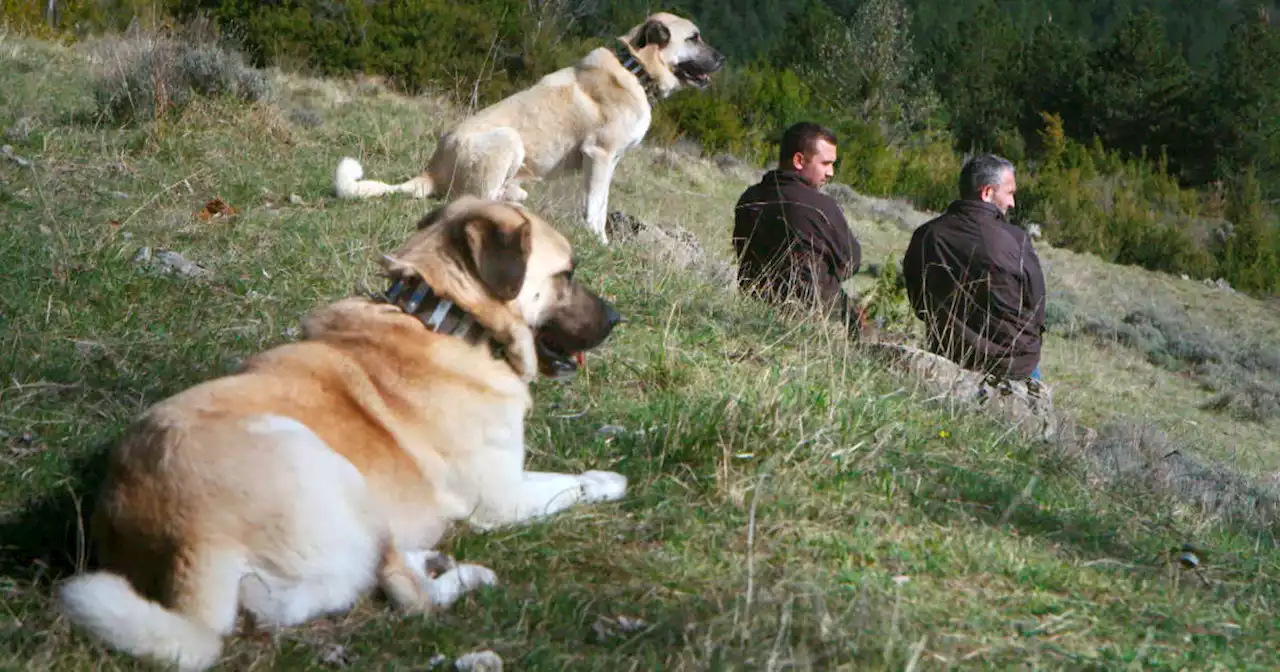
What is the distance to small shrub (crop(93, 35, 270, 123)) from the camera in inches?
406

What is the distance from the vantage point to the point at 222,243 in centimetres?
→ 742

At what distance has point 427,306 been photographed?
4.11 meters

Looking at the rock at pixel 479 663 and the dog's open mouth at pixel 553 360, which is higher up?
the dog's open mouth at pixel 553 360

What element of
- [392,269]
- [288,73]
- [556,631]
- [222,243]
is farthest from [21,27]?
[556,631]

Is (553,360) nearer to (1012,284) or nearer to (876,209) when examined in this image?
(1012,284)

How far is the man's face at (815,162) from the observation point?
926 centimetres

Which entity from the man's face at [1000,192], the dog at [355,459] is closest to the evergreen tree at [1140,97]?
the man's face at [1000,192]

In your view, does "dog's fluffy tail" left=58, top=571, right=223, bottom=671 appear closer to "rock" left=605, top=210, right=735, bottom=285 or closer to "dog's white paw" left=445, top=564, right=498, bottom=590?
"dog's white paw" left=445, top=564, right=498, bottom=590

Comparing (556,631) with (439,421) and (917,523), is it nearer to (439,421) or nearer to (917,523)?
(439,421)

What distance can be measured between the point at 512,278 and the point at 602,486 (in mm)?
818

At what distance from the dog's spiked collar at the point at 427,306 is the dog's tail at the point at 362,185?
479 cm

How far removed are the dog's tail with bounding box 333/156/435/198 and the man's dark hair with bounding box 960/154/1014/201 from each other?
3770mm

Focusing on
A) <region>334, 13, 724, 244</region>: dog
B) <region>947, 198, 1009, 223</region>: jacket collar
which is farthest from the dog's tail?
<region>947, 198, 1009, 223</region>: jacket collar

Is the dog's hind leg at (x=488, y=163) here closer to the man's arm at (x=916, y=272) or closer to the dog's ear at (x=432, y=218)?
the man's arm at (x=916, y=272)
